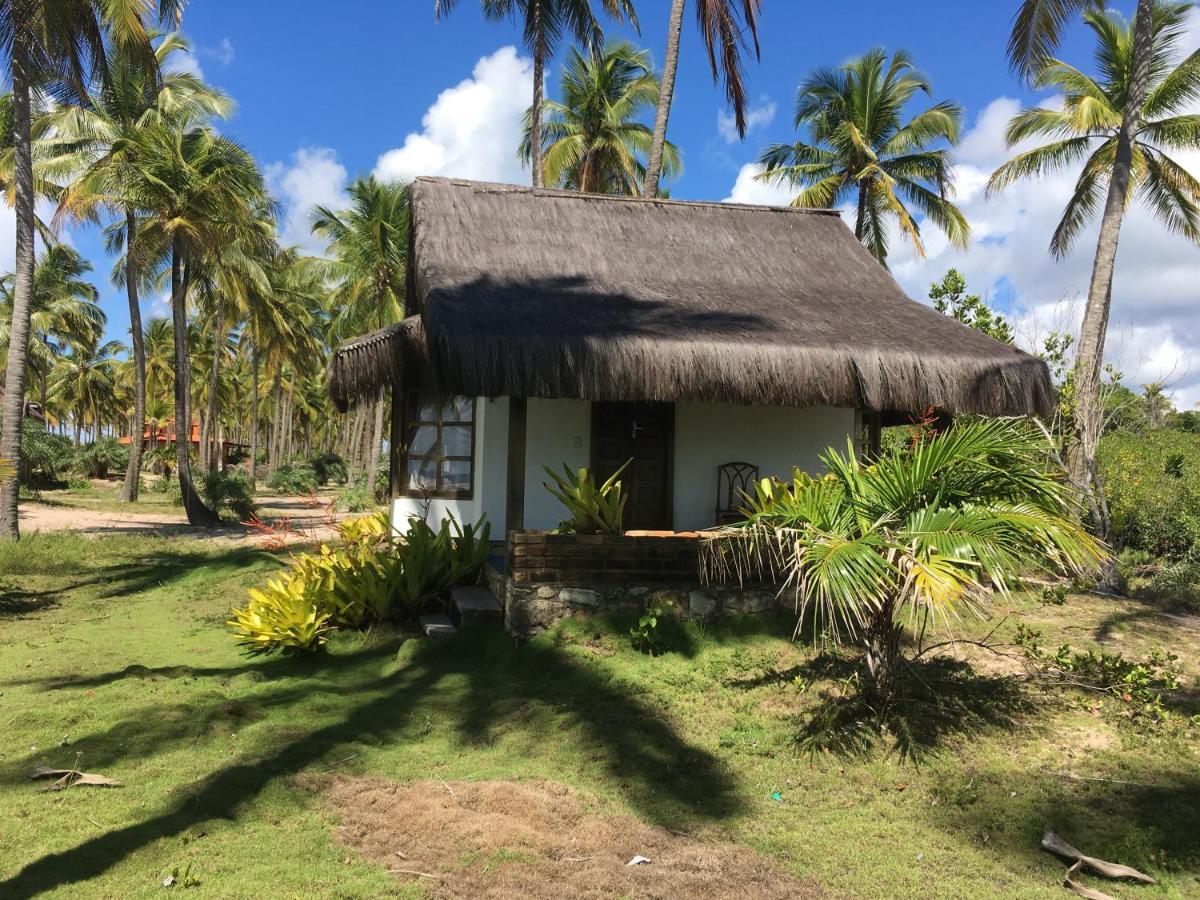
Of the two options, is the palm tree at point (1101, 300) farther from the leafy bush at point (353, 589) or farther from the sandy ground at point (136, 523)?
the sandy ground at point (136, 523)

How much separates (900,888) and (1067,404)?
7.96 meters

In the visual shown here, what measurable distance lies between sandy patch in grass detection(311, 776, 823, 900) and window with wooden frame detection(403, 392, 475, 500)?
16.8 ft

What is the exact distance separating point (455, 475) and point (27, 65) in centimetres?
967

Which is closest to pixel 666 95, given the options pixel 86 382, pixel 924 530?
pixel 924 530

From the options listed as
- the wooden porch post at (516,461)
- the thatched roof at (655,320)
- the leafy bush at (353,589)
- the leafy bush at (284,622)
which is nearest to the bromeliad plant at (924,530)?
the thatched roof at (655,320)

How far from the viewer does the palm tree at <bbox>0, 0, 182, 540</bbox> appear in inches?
480

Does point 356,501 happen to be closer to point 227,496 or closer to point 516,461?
point 227,496

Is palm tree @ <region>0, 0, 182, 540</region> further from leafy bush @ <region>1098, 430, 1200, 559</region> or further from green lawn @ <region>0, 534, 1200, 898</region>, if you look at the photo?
leafy bush @ <region>1098, 430, 1200, 559</region>

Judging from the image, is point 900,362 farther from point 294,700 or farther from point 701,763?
point 294,700

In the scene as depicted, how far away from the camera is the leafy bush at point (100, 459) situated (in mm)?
30016

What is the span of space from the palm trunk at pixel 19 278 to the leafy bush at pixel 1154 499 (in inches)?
630

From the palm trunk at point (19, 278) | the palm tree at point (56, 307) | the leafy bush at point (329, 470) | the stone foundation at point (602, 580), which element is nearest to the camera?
the stone foundation at point (602, 580)

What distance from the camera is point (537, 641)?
21.7 ft

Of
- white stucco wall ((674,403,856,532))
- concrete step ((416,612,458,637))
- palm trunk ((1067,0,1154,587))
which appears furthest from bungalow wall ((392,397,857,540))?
palm trunk ((1067,0,1154,587))
